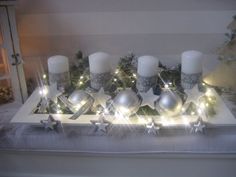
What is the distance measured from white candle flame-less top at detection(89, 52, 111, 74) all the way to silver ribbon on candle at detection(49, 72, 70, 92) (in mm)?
98

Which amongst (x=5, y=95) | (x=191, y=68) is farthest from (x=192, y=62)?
(x=5, y=95)

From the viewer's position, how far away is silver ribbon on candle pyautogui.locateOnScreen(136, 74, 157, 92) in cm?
100

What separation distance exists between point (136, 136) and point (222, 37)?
21.7 inches

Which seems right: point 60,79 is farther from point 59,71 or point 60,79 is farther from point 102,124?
point 102,124

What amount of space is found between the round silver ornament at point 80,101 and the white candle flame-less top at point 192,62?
33 cm

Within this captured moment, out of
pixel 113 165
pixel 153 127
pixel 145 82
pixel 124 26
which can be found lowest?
pixel 113 165

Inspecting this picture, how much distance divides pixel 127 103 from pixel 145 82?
0.46ft

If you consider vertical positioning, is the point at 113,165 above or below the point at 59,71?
below

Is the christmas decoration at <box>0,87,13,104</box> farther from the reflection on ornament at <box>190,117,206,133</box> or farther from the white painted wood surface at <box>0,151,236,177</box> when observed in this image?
the reflection on ornament at <box>190,117,206,133</box>

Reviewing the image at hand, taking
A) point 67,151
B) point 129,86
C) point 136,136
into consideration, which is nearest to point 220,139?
point 136,136

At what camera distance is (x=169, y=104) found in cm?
89

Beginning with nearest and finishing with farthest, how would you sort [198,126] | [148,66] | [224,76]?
[198,126] → [148,66] → [224,76]

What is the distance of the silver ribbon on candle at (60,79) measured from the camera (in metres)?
1.04

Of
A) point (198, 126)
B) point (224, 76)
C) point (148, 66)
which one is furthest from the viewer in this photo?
point (224, 76)
